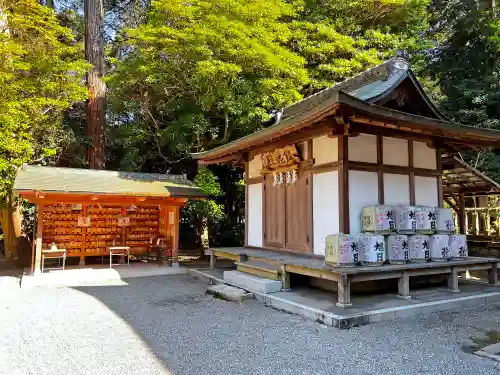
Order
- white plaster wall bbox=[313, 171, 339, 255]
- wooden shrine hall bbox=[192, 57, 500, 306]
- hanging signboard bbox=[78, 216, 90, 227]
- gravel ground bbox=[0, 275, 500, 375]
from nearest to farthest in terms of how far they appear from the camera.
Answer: gravel ground bbox=[0, 275, 500, 375] < wooden shrine hall bbox=[192, 57, 500, 306] < white plaster wall bbox=[313, 171, 339, 255] < hanging signboard bbox=[78, 216, 90, 227]

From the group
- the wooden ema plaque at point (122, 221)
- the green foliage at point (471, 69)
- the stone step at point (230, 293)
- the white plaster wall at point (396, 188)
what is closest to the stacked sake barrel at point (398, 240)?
the white plaster wall at point (396, 188)

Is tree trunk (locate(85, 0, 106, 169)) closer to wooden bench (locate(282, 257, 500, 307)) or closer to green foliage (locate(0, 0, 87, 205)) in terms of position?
green foliage (locate(0, 0, 87, 205))

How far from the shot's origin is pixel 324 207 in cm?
714

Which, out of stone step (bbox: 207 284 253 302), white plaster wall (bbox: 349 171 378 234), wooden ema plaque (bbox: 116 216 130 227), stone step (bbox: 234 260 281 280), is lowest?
stone step (bbox: 207 284 253 302)

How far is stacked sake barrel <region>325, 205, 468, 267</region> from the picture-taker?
19.6 feet

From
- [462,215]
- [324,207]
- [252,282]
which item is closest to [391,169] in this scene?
[324,207]

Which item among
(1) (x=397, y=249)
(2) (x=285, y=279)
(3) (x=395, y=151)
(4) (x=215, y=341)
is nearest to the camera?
(4) (x=215, y=341)

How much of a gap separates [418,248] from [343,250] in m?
1.65

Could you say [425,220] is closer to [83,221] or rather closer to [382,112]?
[382,112]

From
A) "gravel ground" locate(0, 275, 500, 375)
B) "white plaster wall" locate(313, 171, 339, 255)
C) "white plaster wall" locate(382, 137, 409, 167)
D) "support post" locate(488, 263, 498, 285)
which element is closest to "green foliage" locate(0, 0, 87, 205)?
"gravel ground" locate(0, 275, 500, 375)

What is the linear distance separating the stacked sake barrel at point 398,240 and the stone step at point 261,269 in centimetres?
137

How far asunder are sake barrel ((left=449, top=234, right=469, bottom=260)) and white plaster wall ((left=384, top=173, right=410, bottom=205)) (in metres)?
1.05

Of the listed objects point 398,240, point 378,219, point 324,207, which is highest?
point 324,207

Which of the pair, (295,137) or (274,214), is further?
(274,214)
